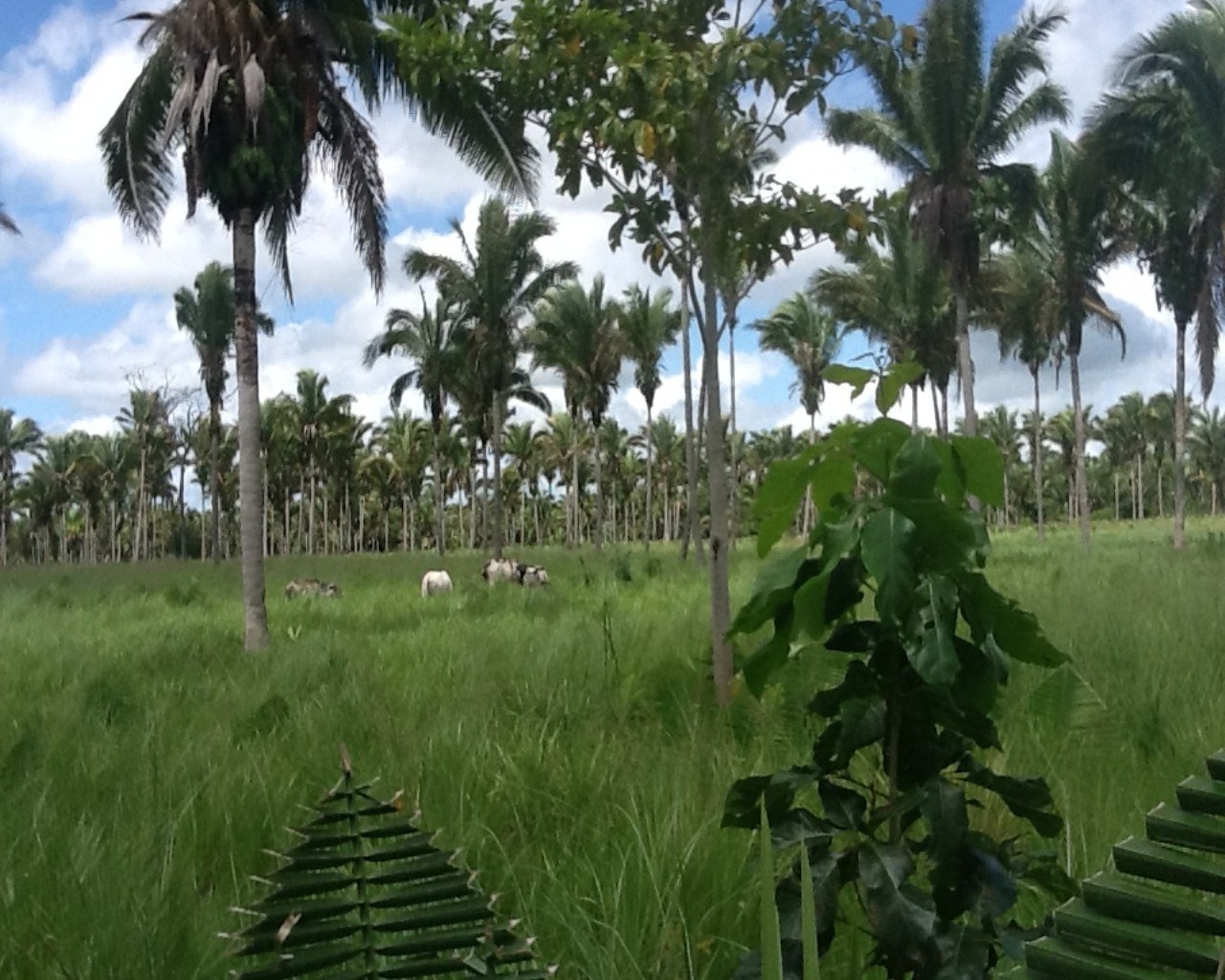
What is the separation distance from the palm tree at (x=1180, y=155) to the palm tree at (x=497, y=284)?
11103 mm

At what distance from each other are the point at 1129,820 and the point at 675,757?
1.24 metres

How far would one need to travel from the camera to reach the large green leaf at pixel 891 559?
1163 millimetres

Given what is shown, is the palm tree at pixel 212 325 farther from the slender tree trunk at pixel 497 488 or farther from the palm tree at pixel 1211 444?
the palm tree at pixel 1211 444

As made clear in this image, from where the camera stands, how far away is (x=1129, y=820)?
2.43 meters

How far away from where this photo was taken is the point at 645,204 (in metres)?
4.50

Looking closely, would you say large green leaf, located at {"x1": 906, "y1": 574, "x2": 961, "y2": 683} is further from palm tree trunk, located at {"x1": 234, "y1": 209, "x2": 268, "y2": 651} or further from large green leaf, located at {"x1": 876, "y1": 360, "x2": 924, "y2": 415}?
palm tree trunk, located at {"x1": 234, "y1": 209, "x2": 268, "y2": 651}

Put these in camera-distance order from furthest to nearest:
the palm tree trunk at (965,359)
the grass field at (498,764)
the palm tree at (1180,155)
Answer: the palm tree trunk at (965,359)
the palm tree at (1180,155)
the grass field at (498,764)

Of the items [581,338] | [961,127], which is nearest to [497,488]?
[581,338]

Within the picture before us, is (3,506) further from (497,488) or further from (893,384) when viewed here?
(893,384)

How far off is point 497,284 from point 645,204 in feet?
61.6

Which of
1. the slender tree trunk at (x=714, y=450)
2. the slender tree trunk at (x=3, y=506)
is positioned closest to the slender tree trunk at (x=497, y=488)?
the slender tree trunk at (x=714, y=450)

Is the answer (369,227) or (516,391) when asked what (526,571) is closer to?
(369,227)

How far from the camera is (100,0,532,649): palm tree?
8312 millimetres

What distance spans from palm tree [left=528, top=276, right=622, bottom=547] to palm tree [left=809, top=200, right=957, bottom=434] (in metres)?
5.55
